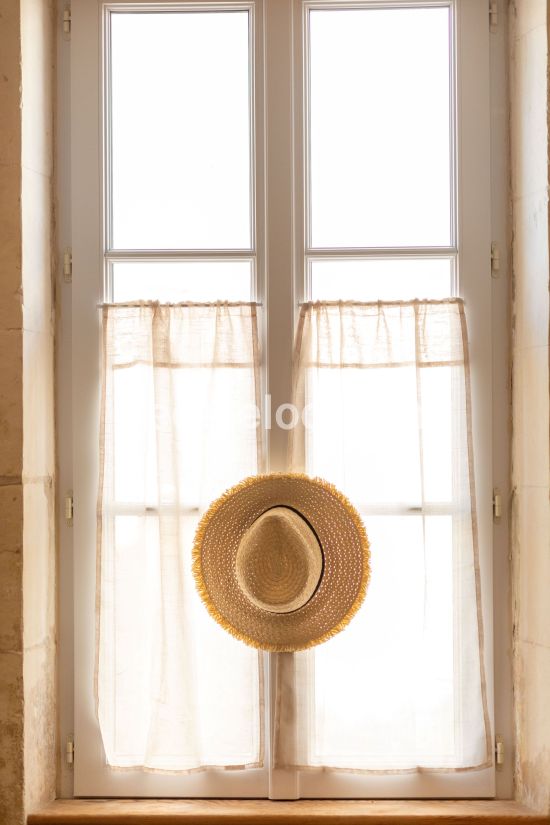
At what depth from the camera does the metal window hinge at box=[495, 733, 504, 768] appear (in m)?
2.49

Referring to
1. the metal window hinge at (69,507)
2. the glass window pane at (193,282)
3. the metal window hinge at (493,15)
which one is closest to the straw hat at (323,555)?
the metal window hinge at (69,507)

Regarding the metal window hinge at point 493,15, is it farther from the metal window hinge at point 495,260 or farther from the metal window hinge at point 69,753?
the metal window hinge at point 69,753

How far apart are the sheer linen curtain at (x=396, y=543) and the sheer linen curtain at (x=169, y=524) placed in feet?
0.52

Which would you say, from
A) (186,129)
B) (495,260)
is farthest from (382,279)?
(186,129)

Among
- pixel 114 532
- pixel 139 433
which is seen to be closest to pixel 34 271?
pixel 139 433

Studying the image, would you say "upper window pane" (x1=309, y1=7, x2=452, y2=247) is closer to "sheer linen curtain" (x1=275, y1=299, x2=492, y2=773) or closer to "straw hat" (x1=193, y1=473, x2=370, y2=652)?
"sheer linen curtain" (x1=275, y1=299, x2=492, y2=773)

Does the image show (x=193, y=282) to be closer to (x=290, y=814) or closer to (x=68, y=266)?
(x=68, y=266)

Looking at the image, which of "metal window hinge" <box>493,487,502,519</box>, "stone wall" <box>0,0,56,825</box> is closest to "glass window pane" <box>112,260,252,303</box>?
"stone wall" <box>0,0,56,825</box>

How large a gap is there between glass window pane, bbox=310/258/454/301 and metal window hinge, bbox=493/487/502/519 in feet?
2.04

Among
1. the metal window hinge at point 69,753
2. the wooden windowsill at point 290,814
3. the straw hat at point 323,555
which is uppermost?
the straw hat at point 323,555

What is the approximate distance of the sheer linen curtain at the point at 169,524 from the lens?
2480 millimetres

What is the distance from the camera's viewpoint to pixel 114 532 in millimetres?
2520

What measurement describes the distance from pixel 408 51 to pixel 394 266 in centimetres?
67

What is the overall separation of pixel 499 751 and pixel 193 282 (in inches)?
67.1
